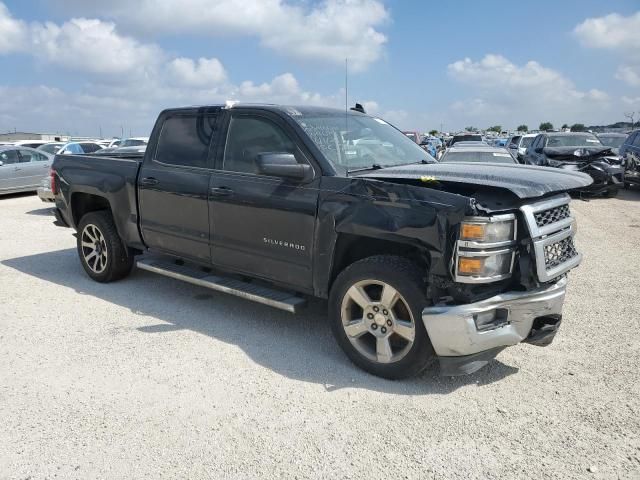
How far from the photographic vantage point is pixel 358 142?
4.48 meters

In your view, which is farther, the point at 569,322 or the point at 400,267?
the point at 569,322

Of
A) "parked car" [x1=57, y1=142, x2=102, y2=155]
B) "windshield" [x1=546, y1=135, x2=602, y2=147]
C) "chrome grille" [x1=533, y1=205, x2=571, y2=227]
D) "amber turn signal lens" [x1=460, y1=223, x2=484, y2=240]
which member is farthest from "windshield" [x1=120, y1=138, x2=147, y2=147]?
"amber turn signal lens" [x1=460, y1=223, x2=484, y2=240]

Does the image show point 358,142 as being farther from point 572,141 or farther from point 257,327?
point 572,141

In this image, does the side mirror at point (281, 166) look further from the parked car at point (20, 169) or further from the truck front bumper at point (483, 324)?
the parked car at point (20, 169)

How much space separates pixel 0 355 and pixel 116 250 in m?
1.84

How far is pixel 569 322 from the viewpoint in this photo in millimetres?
4672

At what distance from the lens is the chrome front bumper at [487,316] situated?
10.5 ft

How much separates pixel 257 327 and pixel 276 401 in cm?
129

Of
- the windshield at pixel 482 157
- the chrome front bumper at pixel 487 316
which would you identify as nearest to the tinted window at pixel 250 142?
the chrome front bumper at pixel 487 316

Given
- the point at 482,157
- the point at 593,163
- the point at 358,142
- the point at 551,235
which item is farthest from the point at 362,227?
the point at 593,163

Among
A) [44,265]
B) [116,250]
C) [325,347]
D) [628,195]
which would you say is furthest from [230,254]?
[628,195]

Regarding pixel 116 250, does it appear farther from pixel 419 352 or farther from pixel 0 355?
pixel 419 352

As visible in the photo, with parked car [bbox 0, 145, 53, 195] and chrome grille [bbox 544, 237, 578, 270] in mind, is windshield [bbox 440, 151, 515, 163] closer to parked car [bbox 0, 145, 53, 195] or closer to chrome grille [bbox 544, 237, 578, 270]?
chrome grille [bbox 544, 237, 578, 270]

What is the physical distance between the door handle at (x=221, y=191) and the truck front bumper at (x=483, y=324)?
6.74 feet
